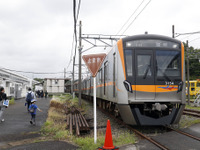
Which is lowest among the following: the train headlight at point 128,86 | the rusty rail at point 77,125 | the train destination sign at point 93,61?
the rusty rail at point 77,125

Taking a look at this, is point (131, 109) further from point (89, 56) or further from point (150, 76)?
point (89, 56)

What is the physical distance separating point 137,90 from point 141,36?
1.89 meters

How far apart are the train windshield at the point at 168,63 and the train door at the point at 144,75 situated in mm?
250

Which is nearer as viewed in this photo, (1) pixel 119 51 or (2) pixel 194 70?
(1) pixel 119 51

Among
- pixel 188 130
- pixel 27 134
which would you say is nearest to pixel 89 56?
pixel 27 134

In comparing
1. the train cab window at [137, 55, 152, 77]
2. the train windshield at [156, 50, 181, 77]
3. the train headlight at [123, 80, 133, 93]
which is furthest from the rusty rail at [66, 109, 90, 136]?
the train windshield at [156, 50, 181, 77]

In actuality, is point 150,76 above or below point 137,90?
above

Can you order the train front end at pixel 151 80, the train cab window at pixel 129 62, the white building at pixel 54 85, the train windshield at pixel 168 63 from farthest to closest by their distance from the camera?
the white building at pixel 54 85 < the train windshield at pixel 168 63 < the train cab window at pixel 129 62 < the train front end at pixel 151 80

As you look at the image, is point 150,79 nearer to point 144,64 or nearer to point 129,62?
point 144,64

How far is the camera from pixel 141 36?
25.7ft

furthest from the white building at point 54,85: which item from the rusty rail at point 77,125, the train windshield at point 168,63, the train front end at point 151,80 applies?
the train windshield at point 168,63

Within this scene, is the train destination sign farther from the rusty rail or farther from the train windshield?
the train windshield

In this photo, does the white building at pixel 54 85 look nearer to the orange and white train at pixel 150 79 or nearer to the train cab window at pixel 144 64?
the orange and white train at pixel 150 79

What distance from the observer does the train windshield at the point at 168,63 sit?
25.1ft
